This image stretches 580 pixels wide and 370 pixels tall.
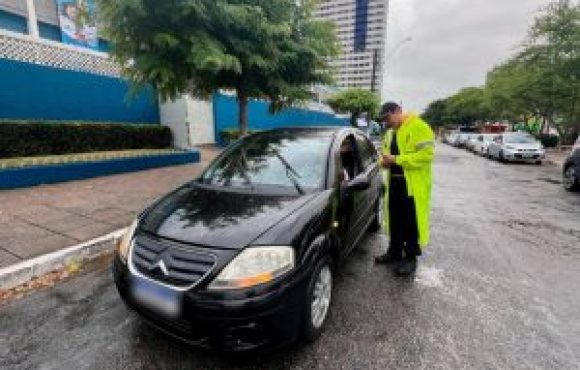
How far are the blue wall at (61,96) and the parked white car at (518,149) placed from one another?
15468 mm

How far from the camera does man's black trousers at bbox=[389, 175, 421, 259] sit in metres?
3.67

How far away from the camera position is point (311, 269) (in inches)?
92.1

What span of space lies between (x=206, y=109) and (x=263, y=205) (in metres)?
13.2

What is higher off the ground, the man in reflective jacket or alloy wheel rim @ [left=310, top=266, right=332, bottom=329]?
the man in reflective jacket

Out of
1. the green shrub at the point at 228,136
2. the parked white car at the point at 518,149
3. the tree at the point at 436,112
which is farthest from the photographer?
the tree at the point at 436,112

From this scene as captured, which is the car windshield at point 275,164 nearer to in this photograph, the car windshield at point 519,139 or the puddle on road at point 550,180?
the puddle on road at point 550,180

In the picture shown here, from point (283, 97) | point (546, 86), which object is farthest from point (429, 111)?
point (283, 97)

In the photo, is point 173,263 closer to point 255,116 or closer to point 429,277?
point 429,277

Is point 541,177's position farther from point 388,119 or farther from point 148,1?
point 148,1

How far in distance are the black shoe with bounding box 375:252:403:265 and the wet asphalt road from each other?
12cm

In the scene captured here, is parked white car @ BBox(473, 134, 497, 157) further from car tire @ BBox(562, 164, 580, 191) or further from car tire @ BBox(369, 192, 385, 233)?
car tire @ BBox(369, 192, 385, 233)

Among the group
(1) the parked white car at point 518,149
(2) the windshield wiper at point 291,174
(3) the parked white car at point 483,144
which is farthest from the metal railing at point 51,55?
(3) the parked white car at point 483,144

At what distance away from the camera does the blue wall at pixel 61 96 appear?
8.02 m

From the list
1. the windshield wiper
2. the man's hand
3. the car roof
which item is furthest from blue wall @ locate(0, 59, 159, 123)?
the man's hand
